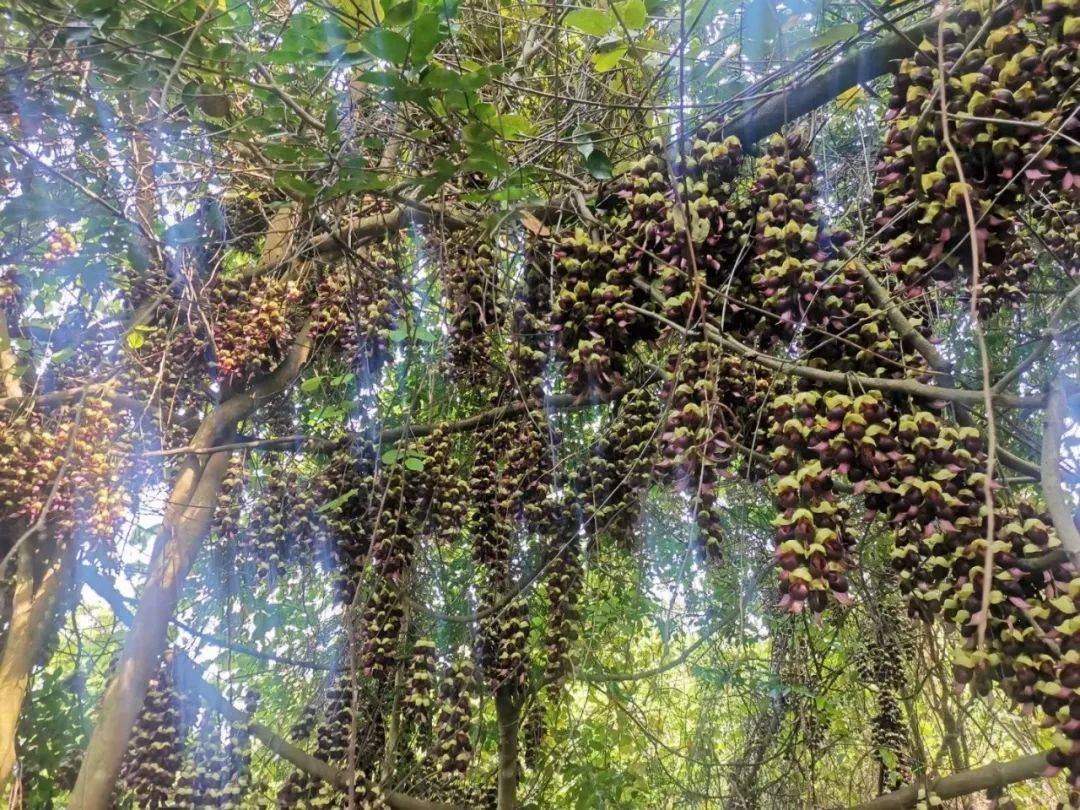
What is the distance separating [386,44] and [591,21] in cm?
37

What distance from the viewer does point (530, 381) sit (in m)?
1.86

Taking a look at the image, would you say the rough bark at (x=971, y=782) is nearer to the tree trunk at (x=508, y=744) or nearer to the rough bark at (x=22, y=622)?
the tree trunk at (x=508, y=744)

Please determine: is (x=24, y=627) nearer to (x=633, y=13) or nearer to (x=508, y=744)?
(x=508, y=744)

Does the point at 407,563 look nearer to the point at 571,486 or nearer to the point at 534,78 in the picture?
the point at 571,486

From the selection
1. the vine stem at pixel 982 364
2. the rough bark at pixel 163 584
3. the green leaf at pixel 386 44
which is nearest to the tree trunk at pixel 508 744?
the rough bark at pixel 163 584

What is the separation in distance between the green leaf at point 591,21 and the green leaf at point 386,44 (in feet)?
1.02

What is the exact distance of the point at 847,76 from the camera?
4.31ft

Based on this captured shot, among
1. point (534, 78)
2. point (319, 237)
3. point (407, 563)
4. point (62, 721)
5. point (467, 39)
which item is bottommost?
point (62, 721)

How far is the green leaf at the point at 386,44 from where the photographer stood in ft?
3.60

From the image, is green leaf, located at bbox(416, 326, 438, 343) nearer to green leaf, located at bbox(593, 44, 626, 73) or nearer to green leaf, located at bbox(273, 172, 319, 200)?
green leaf, located at bbox(273, 172, 319, 200)

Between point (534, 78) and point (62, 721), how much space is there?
8.72 feet

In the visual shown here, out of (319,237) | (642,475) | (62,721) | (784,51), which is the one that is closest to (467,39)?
(319,237)

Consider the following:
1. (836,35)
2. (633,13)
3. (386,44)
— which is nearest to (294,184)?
(386,44)

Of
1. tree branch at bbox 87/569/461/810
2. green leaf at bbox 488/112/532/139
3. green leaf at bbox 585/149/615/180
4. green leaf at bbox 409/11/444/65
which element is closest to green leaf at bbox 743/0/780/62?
green leaf at bbox 585/149/615/180
